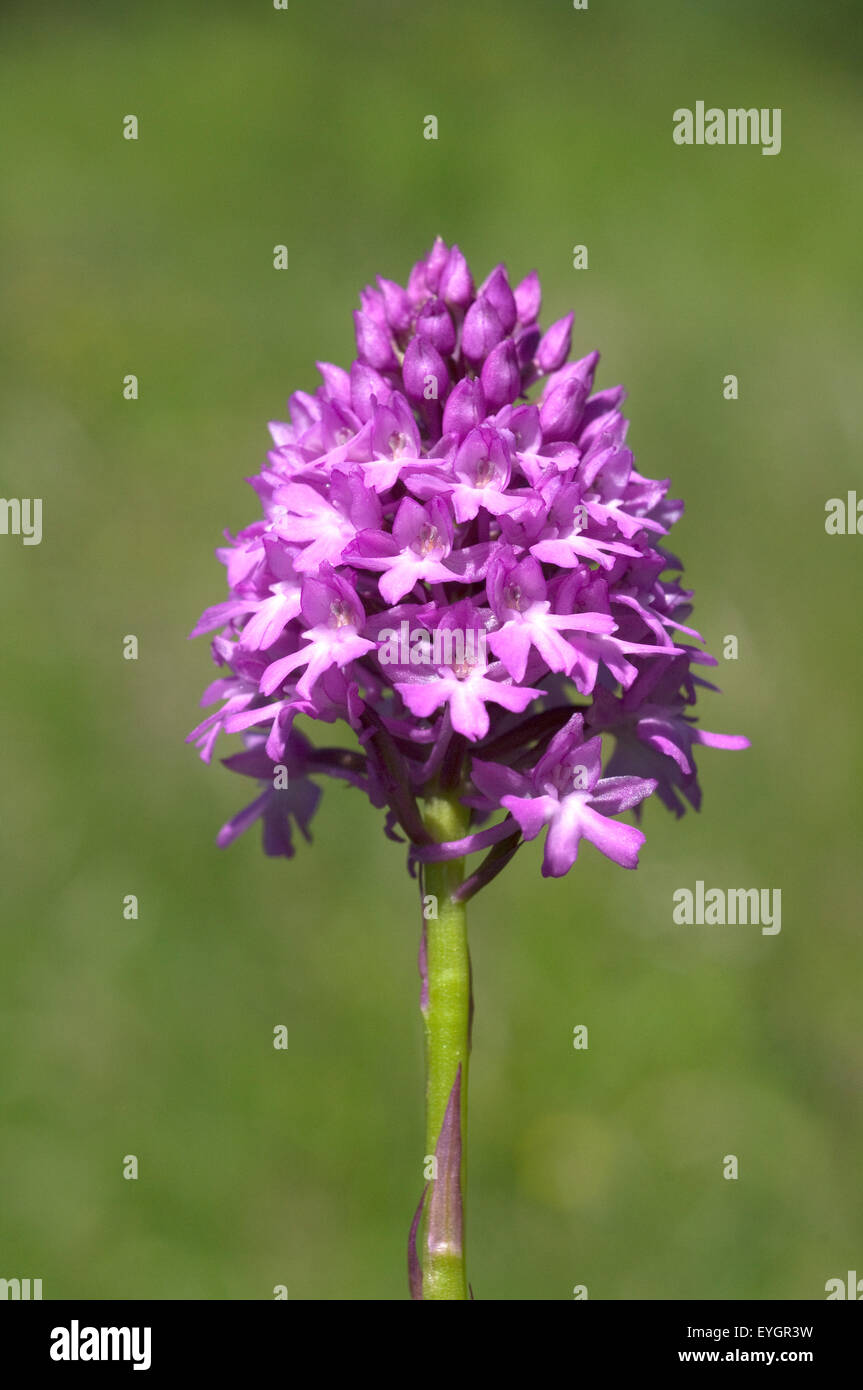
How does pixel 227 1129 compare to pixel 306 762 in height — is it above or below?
below

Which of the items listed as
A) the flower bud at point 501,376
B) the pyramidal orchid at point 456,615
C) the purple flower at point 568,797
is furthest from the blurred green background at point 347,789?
the flower bud at point 501,376

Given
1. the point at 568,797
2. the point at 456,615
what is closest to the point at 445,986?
the point at 568,797

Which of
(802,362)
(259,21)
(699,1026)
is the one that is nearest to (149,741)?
(699,1026)

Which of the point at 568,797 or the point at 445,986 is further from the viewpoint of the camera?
the point at 445,986

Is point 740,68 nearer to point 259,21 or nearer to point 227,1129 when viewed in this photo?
point 259,21

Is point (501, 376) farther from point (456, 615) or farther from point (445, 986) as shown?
point (445, 986)

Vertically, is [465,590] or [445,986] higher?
[465,590]
